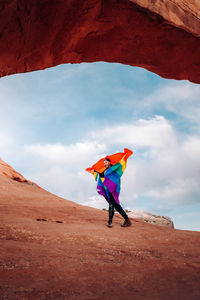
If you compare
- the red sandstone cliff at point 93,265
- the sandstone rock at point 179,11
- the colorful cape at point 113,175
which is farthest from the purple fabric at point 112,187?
the sandstone rock at point 179,11

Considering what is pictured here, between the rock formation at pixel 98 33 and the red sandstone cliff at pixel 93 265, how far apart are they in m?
4.16

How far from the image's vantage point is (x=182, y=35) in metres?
6.10

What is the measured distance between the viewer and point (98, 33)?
5977 mm

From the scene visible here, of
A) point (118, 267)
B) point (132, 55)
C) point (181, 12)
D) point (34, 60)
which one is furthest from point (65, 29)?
point (118, 267)

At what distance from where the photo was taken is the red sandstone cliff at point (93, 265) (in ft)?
8.13

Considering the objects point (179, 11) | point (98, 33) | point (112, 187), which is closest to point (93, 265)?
point (112, 187)

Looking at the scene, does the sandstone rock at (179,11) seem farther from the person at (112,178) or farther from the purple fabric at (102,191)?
the purple fabric at (102,191)

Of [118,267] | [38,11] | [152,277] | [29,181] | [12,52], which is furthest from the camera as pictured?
[29,181]

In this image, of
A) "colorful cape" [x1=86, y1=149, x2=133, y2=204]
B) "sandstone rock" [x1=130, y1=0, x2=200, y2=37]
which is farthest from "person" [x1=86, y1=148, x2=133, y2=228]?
"sandstone rock" [x1=130, y1=0, x2=200, y2=37]

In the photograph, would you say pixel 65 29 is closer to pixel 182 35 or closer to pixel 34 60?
pixel 34 60

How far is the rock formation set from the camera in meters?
4.96

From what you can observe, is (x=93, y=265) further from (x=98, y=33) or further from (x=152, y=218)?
(x=152, y=218)

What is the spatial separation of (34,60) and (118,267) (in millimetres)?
5239

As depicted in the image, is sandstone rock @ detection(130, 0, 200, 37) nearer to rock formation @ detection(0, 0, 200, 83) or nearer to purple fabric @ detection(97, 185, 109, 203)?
rock formation @ detection(0, 0, 200, 83)
